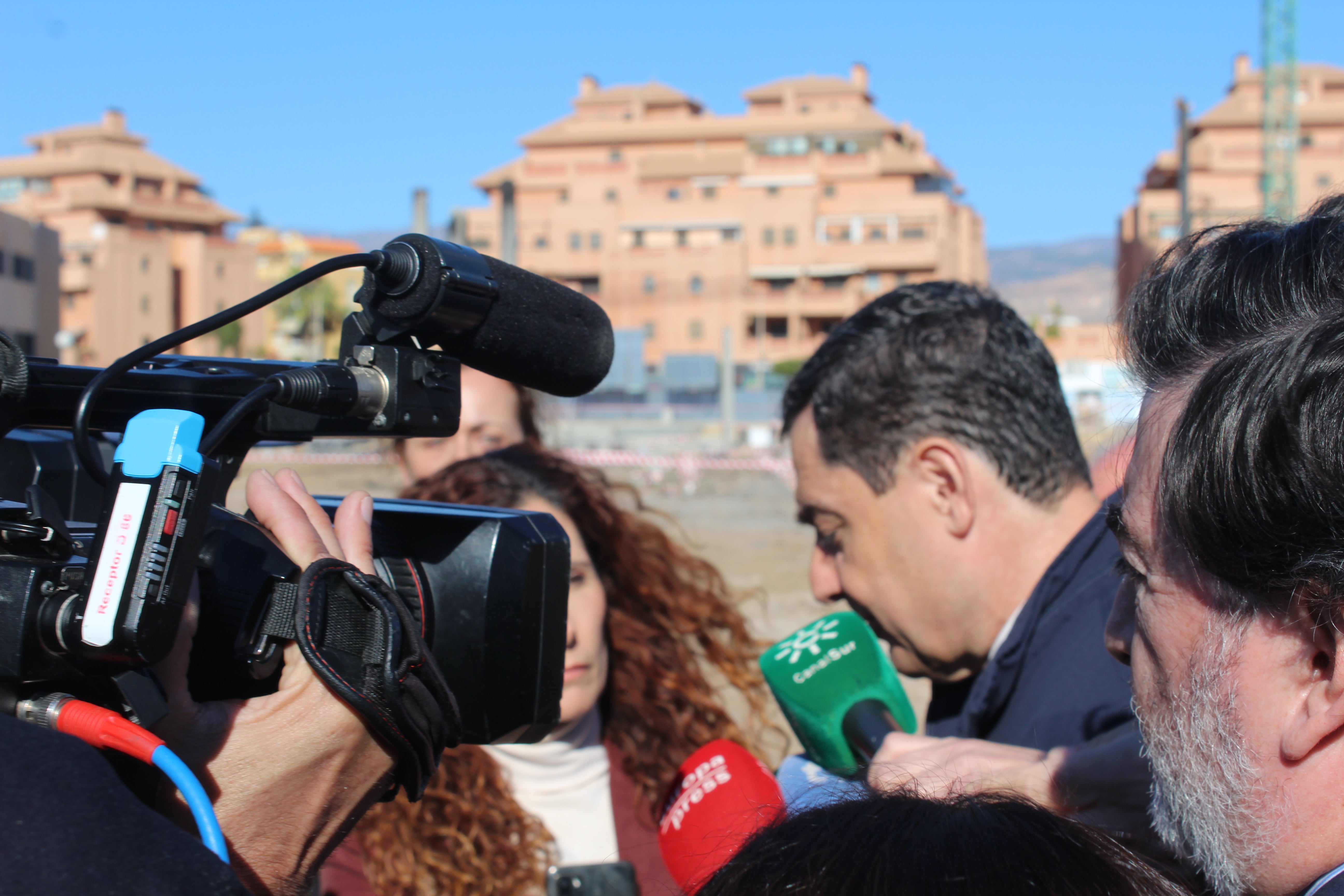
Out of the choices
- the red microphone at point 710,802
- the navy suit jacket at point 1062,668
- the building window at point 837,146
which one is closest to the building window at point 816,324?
the building window at point 837,146

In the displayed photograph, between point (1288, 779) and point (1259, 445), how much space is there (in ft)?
1.10

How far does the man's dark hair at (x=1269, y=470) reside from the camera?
0.95 meters

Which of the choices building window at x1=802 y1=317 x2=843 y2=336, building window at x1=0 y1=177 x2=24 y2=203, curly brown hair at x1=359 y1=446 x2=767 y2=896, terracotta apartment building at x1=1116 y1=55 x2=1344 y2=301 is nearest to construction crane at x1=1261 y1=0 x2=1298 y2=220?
terracotta apartment building at x1=1116 y1=55 x2=1344 y2=301

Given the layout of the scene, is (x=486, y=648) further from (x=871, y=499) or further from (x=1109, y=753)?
(x=871, y=499)

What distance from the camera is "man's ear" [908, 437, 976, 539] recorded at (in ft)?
6.97

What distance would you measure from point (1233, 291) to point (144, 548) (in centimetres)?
104

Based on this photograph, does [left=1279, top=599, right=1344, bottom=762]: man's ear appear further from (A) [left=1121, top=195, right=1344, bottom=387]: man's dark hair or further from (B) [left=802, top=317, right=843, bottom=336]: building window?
(B) [left=802, top=317, right=843, bottom=336]: building window

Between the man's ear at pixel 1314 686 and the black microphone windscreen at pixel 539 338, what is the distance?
738 mm

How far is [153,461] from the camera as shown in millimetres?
923

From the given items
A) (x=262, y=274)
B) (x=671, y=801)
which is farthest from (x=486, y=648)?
(x=262, y=274)

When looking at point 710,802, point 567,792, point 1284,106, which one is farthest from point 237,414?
point 1284,106

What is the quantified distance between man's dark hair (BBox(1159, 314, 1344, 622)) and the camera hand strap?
2.57ft

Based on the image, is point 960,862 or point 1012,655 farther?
point 1012,655

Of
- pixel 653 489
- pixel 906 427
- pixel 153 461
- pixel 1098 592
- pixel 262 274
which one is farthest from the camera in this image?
pixel 262 274
